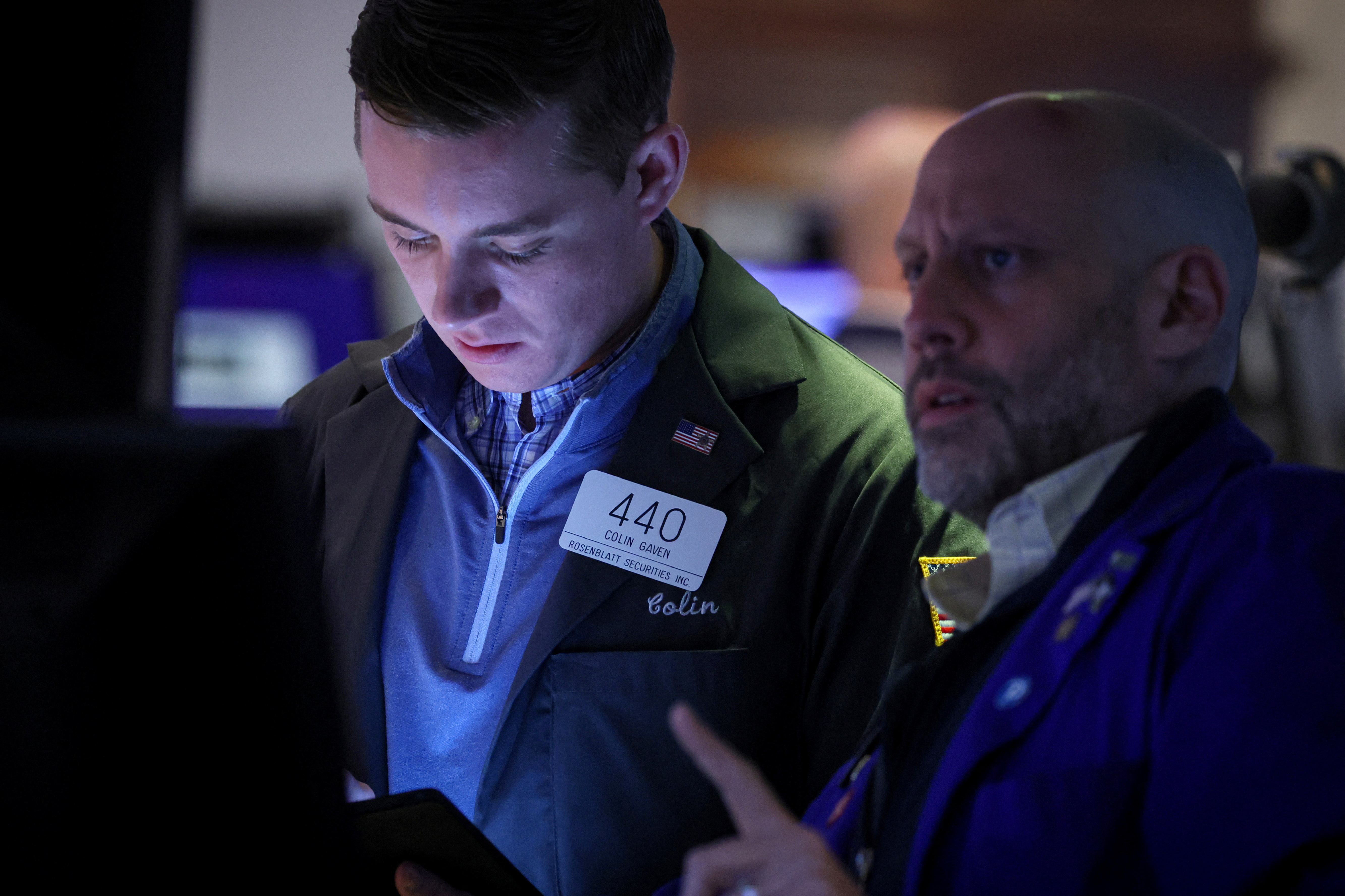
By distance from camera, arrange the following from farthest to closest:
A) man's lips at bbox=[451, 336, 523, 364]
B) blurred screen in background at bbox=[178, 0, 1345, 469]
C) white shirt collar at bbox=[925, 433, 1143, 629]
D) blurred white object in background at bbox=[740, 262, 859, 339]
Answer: blurred white object in background at bbox=[740, 262, 859, 339]
blurred screen in background at bbox=[178, 0, 1345, 469]
man's lips at bbox=[451, 336, 523, 364]
white shirt collar at bbox=[925, 433, 1143, 629]

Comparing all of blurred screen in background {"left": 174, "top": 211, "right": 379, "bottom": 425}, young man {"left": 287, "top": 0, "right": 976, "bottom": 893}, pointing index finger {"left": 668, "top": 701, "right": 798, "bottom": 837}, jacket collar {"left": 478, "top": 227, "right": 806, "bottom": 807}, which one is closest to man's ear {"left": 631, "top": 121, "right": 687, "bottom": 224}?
young man {"left": 287, "top": 0, "right": 976, "bottom": 893}

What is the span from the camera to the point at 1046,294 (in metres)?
0.99

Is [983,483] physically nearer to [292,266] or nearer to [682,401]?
[682,401]

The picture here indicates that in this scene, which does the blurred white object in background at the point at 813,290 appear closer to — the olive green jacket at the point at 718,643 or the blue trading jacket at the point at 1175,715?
the olive green jacket at the point at 718,643

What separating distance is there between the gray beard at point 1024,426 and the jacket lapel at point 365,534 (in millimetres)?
684

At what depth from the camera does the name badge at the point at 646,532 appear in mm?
1385

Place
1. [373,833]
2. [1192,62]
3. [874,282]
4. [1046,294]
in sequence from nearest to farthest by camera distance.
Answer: [1046,294]
[373,833]
[874,282]
[1192,62]

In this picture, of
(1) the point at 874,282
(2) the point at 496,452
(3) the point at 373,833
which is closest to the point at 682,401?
(2) the point at 496,452

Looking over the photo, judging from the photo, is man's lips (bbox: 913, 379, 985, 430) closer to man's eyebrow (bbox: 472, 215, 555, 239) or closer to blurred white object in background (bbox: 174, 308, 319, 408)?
man's eyebrow (bbox: 472, 215, 555, 239)

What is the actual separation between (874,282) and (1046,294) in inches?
90.2

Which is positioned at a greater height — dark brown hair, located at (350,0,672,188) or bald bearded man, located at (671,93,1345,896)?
dark brown hair, located at (350,0,672,188)

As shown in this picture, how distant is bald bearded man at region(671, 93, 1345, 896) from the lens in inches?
29.3

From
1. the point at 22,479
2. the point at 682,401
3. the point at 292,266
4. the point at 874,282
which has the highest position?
the point at 22,479

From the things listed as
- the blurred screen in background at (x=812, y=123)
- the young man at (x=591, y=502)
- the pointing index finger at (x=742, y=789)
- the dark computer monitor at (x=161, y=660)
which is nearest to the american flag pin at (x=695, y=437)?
the young man at (x=591, y=502)
